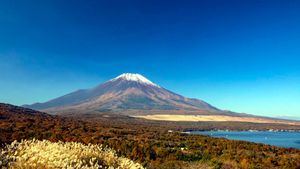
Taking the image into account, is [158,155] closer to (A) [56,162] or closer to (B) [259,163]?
(B) [259,163]

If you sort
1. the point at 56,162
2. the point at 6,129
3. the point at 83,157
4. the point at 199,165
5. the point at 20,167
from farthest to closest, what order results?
1. the point at 6,129
2. the point at 199,165
3. the point at 83,157
4. the point at 56,162
5. the point at 20,167

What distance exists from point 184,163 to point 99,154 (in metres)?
9.87

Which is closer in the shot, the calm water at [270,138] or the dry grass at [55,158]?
the dry grass at [55,158]

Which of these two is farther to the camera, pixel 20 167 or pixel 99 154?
pixel 99 154

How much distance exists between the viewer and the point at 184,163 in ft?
68.2

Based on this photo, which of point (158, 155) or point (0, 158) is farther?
point (158, 155)

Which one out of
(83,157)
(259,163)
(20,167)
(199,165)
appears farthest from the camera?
(259,163)

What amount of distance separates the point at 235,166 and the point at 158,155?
4.75 meters

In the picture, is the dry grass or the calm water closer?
the dry grass

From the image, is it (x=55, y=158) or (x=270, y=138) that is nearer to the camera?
(x=55, y=158)

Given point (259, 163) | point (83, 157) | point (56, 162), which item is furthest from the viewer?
point (259, 163)

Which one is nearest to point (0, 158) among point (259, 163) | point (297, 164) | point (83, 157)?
point (83, 157)

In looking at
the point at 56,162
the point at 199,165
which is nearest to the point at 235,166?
the point at 199,165

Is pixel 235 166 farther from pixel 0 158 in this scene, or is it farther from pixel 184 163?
pixel 0 158
